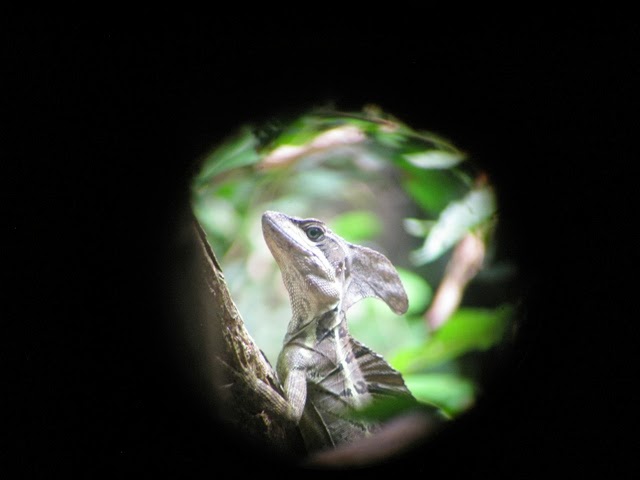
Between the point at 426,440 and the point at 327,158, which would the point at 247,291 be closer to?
the point at 327,158

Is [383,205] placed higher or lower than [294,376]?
higher

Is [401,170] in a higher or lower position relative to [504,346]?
higher

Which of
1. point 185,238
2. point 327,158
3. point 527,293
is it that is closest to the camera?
point 185,238

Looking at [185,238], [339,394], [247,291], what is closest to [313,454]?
[339,394]

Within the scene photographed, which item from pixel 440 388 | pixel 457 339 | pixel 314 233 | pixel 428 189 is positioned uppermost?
pixel 428 189

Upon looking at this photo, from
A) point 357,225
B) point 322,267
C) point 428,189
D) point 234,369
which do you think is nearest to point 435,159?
point 428,189

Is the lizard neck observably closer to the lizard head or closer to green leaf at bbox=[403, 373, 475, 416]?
the lizard head

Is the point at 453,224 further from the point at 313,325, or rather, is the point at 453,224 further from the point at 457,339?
the point at 313,325

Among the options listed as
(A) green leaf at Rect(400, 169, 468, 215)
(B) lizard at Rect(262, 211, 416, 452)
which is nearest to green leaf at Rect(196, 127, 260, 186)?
(B) lizard at Rect(262, 211, 416, 452)
